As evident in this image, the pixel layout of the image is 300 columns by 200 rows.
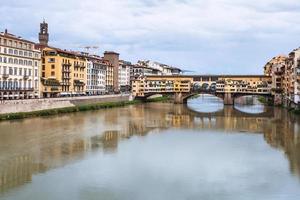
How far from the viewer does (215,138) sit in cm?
2720

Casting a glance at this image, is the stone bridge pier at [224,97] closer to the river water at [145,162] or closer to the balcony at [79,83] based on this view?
the balcony at [79,83]

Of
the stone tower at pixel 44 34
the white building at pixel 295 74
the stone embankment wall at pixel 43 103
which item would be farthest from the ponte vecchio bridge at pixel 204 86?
the stone tower at pixel 44 34

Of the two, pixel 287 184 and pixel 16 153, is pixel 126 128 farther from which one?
pixel 287 184

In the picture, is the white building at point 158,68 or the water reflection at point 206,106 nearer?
the water reflection at point 206,106

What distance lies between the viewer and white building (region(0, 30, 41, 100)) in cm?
3794

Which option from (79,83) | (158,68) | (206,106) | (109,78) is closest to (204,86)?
(206,106)

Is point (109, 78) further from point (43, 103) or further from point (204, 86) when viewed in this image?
point (43, 103)

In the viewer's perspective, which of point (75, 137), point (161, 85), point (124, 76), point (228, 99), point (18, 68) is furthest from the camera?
point (124, 76)

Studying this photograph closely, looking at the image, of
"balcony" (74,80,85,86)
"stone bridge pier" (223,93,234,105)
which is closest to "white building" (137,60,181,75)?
"stone bridge pier" (223,93,234,105)

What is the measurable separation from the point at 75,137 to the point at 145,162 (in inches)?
315

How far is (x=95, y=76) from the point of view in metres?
62.0

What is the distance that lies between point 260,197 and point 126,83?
67117 mm

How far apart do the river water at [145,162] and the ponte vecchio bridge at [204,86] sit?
31.4 m

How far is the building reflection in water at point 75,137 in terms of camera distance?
1795cm
